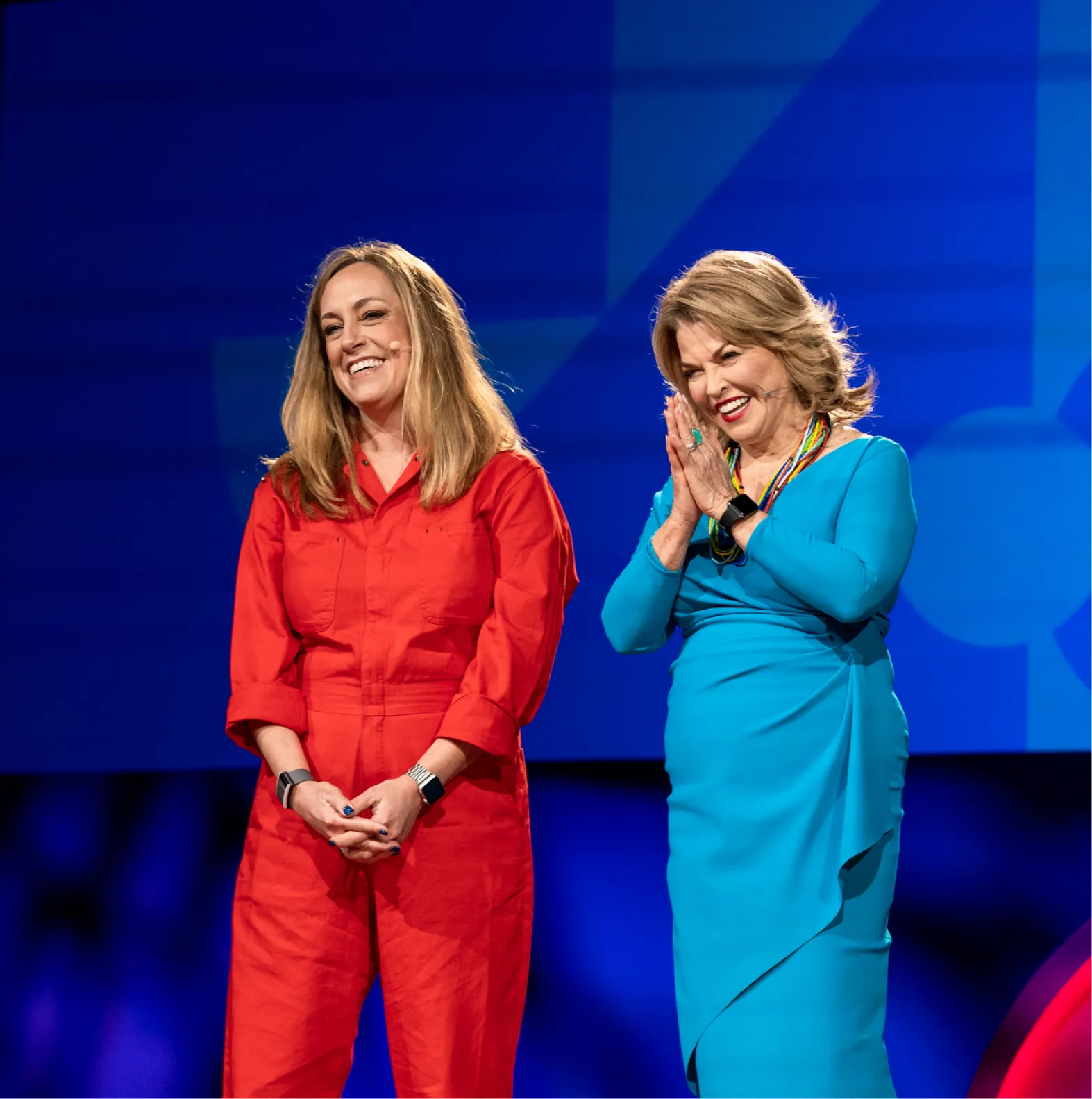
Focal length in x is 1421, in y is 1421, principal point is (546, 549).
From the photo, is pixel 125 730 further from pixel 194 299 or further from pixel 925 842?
pixel 925 842

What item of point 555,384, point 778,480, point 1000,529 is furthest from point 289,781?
point 1000,529

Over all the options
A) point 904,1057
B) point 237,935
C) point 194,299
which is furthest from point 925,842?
point 194,299

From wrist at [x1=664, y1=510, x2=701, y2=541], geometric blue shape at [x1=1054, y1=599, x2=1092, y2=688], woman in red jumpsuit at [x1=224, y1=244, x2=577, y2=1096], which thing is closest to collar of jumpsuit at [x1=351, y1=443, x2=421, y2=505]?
woman in red jumpsuit at [x1=224, y1=244, x2=577, y2=1096]

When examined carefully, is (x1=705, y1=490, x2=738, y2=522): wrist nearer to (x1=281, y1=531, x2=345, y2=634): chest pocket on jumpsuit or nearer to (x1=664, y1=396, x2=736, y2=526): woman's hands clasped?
(x1=664, y1=396, x2=736, y2=526): woman's hands clasped

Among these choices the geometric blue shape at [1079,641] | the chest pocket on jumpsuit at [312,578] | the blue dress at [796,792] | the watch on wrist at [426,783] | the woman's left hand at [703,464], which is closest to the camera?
the blue dress at [796,792]

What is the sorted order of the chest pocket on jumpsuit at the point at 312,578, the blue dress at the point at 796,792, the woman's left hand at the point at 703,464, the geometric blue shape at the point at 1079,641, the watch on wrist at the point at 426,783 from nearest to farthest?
the blue dress at the point at 796,792
the woman's left hand at the point at 703,464
the watch on wrist at the point at 426,783
the chest pocket on jumpsuit at the point at 312,578
the geometric blue shape at the point at 1079,641

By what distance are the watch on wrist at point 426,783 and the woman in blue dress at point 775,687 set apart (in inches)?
13.7

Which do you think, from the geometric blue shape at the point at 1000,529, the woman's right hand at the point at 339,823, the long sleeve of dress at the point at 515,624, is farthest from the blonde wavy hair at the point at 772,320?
the geometric blue shape at the point at 1000,529

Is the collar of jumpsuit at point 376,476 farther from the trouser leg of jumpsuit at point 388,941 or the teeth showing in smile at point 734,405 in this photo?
the teeth showing in smile at point 734,405

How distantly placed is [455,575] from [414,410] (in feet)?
0.96

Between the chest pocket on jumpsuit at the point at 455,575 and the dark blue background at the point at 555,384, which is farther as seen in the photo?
the dark blue background at the point at 555,384

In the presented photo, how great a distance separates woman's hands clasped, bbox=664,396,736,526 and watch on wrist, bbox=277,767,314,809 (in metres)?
0.70

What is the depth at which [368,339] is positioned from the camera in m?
2.35

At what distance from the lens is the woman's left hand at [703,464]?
6.74ft
